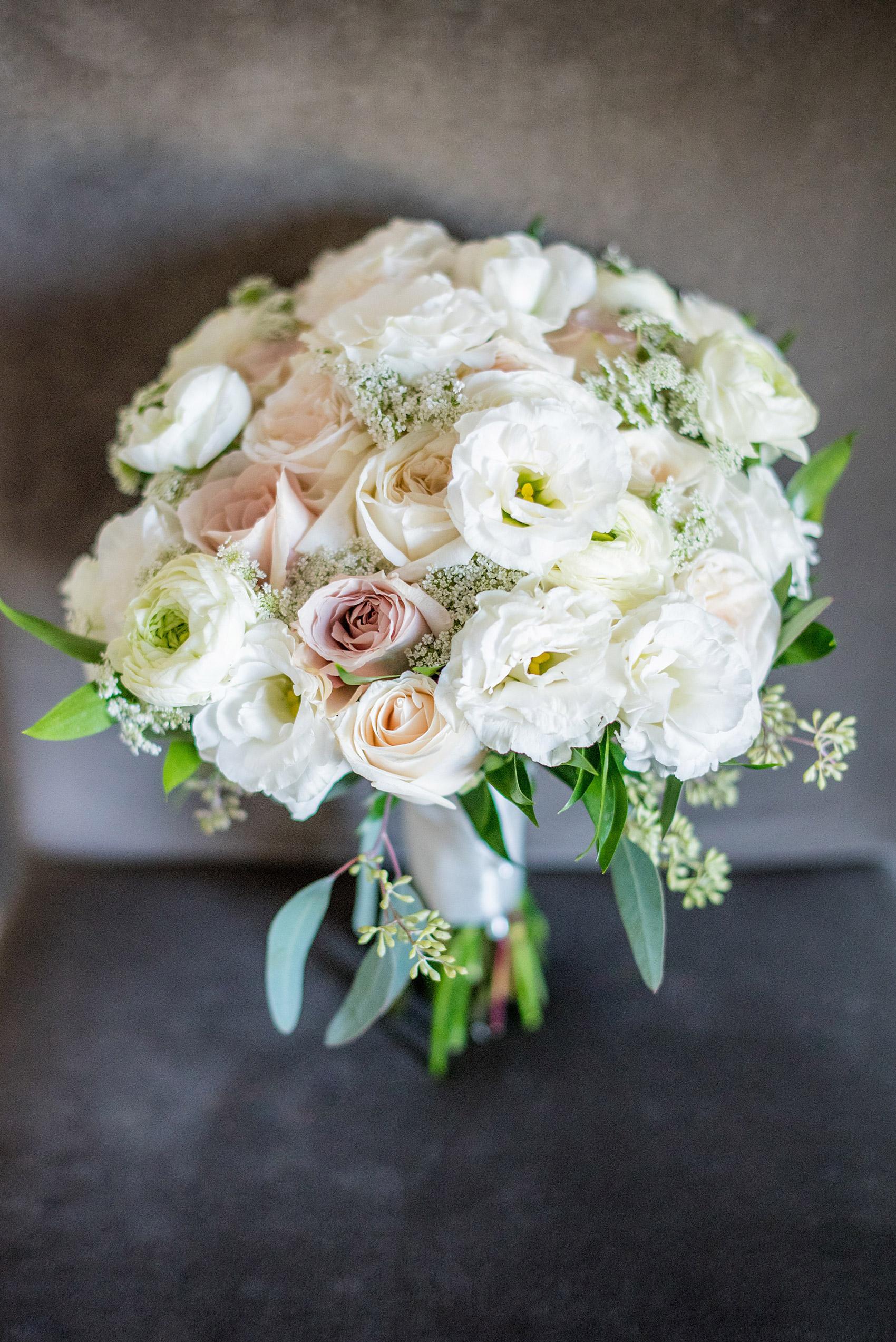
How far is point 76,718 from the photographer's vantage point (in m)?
0.64

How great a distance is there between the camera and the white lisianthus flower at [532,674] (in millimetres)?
526

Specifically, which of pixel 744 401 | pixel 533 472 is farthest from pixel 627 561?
pixel 744 401

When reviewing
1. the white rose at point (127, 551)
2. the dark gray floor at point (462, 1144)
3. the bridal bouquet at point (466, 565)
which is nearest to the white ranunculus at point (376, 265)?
Result: the bridal bouquet at point (466, 565)

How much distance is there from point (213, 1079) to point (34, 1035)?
0.22 metres

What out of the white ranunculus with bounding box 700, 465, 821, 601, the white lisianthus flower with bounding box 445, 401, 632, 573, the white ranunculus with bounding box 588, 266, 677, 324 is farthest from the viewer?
the white ranunculus with bounding box 588, 266, 677, 324

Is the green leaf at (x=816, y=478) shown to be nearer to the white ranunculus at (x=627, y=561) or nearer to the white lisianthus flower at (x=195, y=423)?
the white ranunculus at (x=627, y=561)

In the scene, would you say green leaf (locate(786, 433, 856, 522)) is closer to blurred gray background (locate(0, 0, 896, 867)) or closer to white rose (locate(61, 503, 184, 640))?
blurred gray background (locate(0, 0, 896, 867))

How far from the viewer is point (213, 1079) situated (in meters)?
0.92

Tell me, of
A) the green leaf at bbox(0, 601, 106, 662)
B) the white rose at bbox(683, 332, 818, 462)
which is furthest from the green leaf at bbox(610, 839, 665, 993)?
the green leaf at bbox(0, 601, 106, 662)

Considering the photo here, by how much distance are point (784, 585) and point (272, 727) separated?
393 millimetres

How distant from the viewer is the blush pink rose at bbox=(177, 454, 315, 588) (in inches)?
23.4

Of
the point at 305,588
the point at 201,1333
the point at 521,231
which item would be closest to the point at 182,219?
the point at 521,231

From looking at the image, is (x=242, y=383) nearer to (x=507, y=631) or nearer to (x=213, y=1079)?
(x=507, y=631)

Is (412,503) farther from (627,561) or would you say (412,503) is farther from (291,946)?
(291,946)
